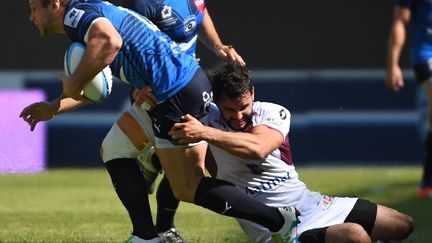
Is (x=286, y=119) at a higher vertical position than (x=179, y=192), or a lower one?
higher

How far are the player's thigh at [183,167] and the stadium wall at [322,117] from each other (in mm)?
7579

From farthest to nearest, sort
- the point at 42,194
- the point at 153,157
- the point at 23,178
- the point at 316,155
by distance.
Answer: the point at 316,155
the point at 23,178
the point at 42,194
the point at 153,157

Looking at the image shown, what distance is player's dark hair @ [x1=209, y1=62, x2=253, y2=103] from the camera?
547 centimetres

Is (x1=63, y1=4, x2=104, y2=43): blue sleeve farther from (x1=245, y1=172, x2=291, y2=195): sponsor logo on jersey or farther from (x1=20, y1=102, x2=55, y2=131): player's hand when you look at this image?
(x1=245, y1=172, x2=291, y2=195): sponsor logo on jersey

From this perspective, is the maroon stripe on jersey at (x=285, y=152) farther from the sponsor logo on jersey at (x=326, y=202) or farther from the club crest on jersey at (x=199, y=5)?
the club crest on jersey at (x=199, y=5)

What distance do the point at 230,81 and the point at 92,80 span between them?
759mm

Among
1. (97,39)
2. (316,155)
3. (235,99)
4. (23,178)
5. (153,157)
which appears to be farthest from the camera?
(316,155)

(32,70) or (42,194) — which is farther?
(32,70)

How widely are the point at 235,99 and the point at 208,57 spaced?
8.17 meters

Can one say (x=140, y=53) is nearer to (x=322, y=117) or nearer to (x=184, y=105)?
(x=184, y=105)

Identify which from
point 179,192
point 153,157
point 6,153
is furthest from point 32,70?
point 179,192

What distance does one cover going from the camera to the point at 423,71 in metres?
9.49

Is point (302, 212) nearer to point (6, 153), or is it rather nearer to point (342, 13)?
point (6, 153)

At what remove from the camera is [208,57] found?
44.7 feet
